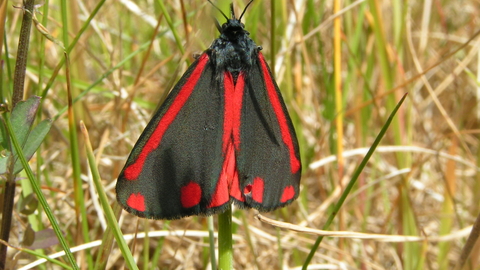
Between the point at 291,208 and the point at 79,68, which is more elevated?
the point at 79,68

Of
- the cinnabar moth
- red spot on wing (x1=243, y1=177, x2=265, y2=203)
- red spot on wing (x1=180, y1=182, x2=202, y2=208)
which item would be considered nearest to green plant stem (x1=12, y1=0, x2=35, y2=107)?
the cinnabar moth

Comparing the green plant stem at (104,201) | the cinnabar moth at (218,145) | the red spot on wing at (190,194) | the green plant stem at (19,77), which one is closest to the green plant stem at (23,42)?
the green plant stem at (19,77)

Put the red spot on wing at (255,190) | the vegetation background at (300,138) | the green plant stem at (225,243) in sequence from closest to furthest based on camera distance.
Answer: the green plant stem at (225,243), the red spot on wing at (255,190), the vegetation background at (300,138)

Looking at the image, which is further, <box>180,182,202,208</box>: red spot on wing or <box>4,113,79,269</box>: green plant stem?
<box>180,182,202,208</box>: red spot on wing

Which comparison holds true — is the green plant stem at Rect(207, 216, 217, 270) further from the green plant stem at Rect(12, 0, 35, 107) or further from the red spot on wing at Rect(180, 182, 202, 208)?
the green plant stem at Rect(12, 0, 35, 107)

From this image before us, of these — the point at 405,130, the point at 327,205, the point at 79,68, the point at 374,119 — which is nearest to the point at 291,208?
the point at 327,205

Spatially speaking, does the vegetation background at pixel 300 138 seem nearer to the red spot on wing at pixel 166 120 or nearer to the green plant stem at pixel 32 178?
the red spot on wing at pixel 166 120

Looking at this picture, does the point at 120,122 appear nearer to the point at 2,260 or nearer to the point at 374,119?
the point at 2,260
